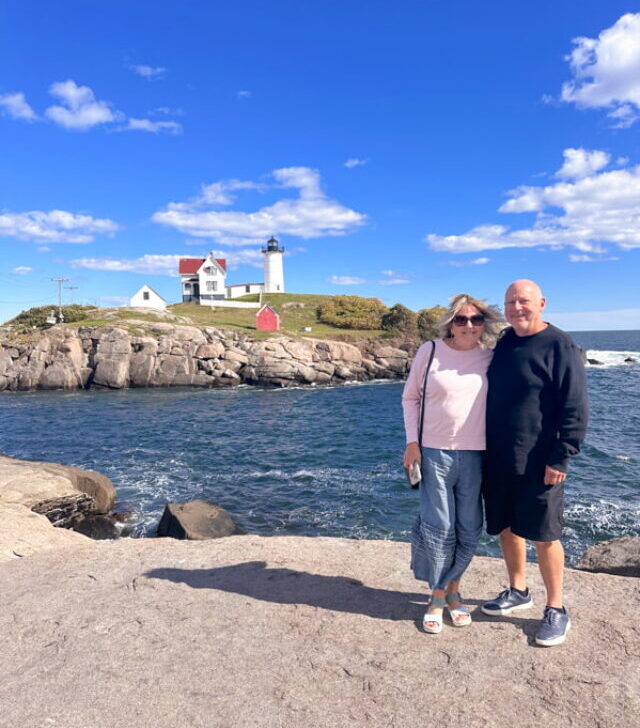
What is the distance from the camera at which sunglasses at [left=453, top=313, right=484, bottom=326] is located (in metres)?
4.61

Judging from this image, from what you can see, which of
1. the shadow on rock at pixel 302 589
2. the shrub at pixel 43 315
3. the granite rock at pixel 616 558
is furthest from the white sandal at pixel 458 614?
the shrub at pixel 43 315

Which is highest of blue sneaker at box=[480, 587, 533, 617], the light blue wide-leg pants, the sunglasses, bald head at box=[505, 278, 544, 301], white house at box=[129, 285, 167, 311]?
white house at box=[129, 285, 167, 311]

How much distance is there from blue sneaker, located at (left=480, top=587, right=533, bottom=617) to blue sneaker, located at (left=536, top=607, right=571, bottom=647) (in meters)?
0.37

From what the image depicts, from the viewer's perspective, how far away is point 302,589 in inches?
223

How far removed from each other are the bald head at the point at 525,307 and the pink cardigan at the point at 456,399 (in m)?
0.39

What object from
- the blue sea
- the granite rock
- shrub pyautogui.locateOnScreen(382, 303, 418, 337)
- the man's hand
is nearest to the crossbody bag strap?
the man's hand

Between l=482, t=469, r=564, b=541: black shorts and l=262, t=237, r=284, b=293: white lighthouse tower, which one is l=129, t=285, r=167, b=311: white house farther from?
l=482, t=469, r=564, b=541: black shorts

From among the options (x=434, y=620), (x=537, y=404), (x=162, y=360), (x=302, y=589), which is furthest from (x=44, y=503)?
(x=162, y=360)

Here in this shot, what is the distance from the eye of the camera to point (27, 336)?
4931 cm

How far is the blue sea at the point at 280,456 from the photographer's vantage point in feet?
44.1

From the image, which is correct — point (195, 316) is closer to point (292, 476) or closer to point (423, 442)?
point (292, 476)

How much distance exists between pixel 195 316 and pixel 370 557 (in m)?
61.3

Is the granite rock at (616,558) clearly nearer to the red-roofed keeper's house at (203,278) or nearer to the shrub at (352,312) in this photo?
the shrub at (352,312)

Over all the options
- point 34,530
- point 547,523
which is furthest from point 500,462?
point 34,530
